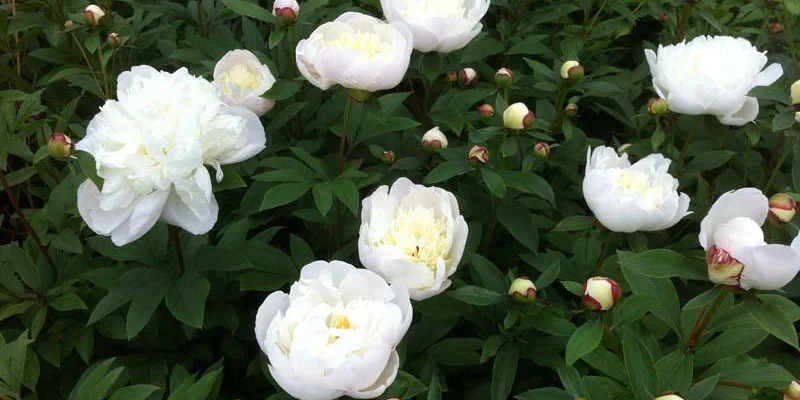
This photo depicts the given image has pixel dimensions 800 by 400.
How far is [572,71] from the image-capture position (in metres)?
1.30

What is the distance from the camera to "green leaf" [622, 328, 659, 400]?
2.76 feet

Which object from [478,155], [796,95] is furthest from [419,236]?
[796,95]

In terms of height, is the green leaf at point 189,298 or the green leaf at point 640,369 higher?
the green leaf at point 640,369

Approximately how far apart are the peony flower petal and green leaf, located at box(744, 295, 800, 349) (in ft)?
0.29

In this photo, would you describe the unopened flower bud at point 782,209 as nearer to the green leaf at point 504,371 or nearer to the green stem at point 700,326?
the green stem at point 700,326

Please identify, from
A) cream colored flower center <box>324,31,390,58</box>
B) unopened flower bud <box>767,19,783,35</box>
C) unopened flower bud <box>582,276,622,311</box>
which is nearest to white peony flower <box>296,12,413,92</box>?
cream colored flower center <box>324,31,390,58</box>

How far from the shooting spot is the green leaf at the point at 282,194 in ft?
3.66

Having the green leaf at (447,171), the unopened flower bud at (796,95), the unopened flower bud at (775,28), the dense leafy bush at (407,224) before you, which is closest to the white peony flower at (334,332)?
the dense leafy bush at (407,224)

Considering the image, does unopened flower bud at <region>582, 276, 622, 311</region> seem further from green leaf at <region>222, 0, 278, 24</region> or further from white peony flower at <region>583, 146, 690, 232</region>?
green leaf at <region>222, 0, 278, 24</region>

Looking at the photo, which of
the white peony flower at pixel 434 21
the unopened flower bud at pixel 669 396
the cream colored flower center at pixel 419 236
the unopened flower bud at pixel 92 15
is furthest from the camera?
the unopened flower bud at pixel 92 15

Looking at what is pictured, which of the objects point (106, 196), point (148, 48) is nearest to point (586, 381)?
point (106, 196)

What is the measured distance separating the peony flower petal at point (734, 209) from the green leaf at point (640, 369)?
0.16m

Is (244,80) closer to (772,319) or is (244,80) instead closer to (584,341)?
(584,341)

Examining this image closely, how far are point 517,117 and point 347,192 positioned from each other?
0.32 metres
